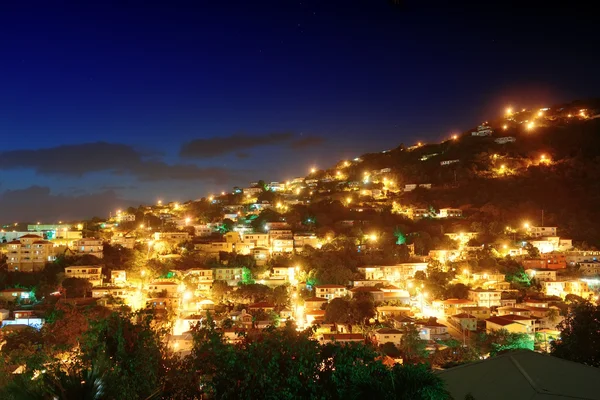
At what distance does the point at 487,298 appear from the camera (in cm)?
1953

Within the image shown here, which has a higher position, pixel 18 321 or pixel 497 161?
pixel 497 161

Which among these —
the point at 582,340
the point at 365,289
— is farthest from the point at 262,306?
the point at 582,340

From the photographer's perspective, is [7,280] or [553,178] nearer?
[7,280]

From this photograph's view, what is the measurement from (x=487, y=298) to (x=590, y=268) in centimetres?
629

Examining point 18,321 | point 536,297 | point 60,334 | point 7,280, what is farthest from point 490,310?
point 7,280

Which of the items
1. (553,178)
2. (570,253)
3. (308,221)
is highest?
(553,178)

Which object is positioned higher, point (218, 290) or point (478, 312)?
point (218, 290)

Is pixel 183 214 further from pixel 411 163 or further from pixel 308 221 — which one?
pixel 411 163

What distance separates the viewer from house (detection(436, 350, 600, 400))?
5.05 metres

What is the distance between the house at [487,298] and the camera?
19469mm

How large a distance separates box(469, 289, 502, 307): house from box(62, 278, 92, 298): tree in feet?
50.5

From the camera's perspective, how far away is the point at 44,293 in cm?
1922

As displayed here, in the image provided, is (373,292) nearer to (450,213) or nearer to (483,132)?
(450,213)

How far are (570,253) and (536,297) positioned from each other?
18.6 feet
